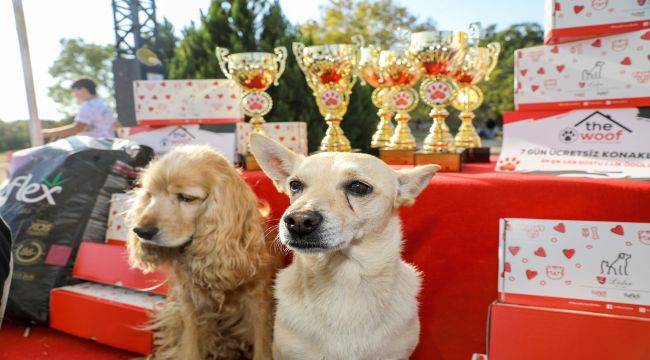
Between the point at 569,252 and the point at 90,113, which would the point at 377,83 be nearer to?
the point at 569,252

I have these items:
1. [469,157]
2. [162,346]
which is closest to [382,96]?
[469,157]

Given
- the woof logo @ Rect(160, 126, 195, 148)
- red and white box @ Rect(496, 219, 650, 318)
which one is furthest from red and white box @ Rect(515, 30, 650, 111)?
the woof logo @ Rect(160, 126, 195, 148)

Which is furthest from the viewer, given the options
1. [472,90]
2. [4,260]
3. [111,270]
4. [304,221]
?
[472,90]

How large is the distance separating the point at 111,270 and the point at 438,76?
1.94 meters

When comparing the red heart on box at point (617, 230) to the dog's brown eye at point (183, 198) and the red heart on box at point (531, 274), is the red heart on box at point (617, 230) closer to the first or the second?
the red heart on box at point (531, 274)

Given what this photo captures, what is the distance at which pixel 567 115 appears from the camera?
75.8 inches

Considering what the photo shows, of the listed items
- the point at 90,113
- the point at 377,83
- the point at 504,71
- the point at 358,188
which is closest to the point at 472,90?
the point at 377,83

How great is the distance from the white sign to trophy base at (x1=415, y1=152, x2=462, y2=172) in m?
0.20

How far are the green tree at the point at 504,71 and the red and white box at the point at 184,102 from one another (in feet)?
29.1

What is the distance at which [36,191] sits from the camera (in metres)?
2.28

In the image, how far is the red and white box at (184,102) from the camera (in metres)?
2.58

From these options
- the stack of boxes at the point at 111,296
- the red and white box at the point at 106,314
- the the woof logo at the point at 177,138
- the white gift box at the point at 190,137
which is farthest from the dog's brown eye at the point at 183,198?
the the woof logo at the point at 177,138

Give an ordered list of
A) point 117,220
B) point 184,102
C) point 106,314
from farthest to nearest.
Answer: point 184,102
point 117,220
point 106,314

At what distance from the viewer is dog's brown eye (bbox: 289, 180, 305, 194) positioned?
1.55 m
